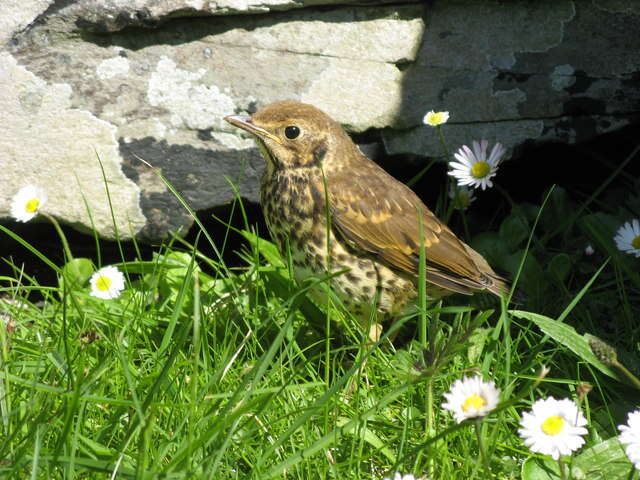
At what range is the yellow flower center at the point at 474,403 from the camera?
6.55 ft

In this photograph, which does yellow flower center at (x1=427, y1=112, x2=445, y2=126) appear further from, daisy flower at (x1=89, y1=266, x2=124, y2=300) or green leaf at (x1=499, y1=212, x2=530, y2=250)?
daisy flower at (x1=89, y1=266, x2=124, y2=300)

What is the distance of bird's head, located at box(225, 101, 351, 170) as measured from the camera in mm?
3354

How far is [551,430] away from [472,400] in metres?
0.21

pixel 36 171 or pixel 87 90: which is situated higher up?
pixel 87 90

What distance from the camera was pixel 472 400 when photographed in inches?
79.7

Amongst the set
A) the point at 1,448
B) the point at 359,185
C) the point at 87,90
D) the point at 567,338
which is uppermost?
the point at 87,90

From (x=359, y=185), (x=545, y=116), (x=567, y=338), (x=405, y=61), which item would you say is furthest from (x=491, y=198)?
(x=567, y=338)

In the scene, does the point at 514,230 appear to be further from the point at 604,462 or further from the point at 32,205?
the point at 32,205

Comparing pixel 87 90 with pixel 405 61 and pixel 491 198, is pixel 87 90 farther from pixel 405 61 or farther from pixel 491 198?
pixel 491 198

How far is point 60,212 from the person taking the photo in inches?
149

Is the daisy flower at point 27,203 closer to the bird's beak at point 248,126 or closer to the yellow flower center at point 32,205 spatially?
the yellow flower center at point 32,205

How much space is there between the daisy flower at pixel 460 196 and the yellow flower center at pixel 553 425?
6.10 feet

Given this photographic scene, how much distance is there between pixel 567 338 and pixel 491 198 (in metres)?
1.66

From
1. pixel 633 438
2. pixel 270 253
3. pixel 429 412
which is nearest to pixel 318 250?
pixel 270 253
